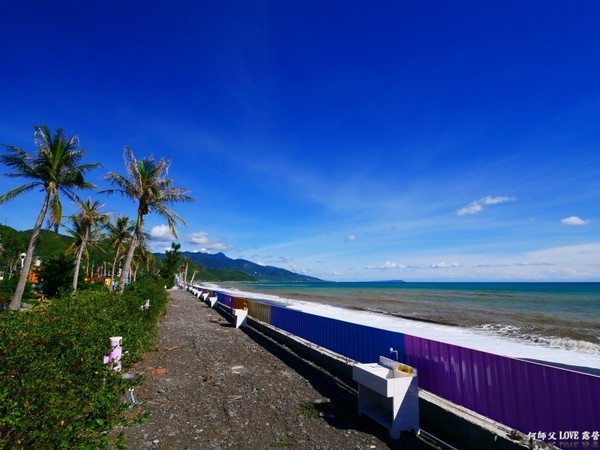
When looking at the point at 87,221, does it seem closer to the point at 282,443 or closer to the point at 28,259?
the point at 28,259

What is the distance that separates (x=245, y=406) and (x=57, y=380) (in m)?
3.29

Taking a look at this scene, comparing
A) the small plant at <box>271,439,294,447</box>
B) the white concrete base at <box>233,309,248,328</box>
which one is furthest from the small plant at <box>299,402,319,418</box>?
the white concrete base at <box>233,309,248,328</box>

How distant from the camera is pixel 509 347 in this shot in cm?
1588

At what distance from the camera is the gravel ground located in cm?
485

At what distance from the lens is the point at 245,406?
6.14m

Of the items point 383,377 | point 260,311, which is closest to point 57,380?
point 383,377

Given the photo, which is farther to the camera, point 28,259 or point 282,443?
point 28,259

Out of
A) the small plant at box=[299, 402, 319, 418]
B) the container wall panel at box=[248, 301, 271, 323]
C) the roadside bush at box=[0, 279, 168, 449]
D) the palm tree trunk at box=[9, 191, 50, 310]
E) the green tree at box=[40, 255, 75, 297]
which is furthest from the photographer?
the green tree at box=[40, 255, 75, 297]

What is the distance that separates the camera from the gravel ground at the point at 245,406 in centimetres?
485

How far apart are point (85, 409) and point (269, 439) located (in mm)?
2407

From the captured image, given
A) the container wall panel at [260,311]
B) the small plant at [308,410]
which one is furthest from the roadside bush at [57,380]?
the container wall panel at [260,311]

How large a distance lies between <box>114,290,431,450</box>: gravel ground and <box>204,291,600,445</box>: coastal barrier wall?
983 mm

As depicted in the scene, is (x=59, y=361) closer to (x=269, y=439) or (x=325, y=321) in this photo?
(x=269, y=439)

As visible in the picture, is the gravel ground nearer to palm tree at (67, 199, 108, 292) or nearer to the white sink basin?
the white sink basin
